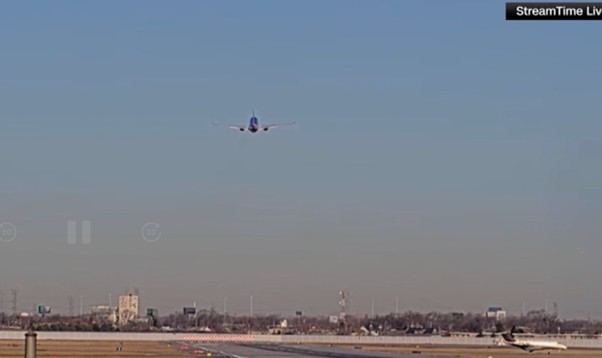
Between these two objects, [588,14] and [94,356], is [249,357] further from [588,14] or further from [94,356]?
[588,14]

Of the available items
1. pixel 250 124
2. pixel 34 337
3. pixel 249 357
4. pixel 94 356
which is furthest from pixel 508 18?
pixel 94 356

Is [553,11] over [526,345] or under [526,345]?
over

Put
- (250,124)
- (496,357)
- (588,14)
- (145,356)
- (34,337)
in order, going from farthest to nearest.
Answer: (496,357) < (145,356) < (250,124) < (588,14) < (34,337)

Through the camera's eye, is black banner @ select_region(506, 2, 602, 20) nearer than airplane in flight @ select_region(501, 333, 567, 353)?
Yes

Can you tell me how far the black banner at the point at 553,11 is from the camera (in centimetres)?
4550

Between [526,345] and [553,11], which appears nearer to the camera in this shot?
[553,11]

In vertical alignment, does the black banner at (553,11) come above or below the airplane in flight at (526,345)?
above

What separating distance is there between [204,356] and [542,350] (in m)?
70.9

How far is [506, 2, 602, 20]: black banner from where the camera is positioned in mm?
45500

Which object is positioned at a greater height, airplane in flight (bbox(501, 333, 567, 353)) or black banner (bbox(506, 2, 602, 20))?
black banner (bbox(506, 2, 602, 20))

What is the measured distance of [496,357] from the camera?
13925 centimetres

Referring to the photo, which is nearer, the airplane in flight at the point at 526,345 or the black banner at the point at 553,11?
the black banner at the point at 553,11

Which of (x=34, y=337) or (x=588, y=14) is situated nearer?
(x=34, y=337)

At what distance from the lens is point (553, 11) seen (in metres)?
46.3
